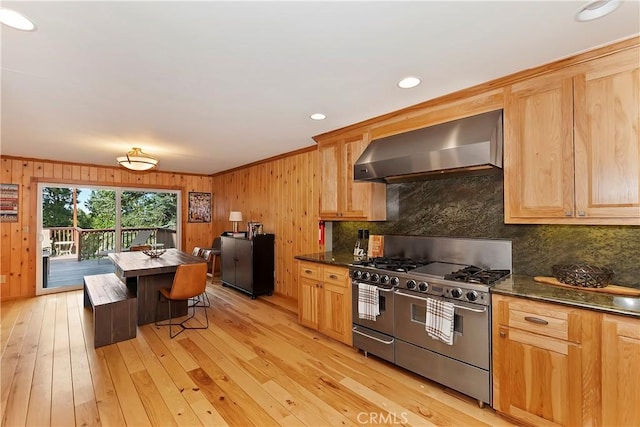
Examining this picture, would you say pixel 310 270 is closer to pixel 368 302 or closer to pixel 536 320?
pixel 368 302

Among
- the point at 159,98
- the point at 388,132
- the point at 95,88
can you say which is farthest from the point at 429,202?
the point at 95,88

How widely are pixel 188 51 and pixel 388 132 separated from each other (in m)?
1.97

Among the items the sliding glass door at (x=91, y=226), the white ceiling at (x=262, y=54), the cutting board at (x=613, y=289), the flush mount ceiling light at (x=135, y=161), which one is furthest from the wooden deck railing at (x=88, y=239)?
the cutting board at (x=613, y=289)

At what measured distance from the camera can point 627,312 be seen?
1.55 meters

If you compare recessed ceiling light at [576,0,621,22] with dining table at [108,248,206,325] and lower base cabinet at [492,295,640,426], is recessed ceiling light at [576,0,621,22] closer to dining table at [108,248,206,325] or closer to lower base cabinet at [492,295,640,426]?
lower base cabinet at [492,295,640,426]

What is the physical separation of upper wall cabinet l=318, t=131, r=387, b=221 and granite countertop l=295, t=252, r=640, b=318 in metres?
1.47

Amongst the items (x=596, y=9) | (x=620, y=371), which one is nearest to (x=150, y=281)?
(x=620, y=371)

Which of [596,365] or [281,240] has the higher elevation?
[281,240]

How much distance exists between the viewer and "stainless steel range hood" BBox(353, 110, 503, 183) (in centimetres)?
216

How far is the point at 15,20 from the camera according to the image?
4.93 feet

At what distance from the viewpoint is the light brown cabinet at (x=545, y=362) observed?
167cm

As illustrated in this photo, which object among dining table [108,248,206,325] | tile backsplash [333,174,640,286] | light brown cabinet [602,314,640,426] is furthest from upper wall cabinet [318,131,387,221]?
light brown cabinet [602,314,640,426]

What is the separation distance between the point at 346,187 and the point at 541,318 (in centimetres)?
216

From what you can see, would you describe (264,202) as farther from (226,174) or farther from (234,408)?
(234,408)
